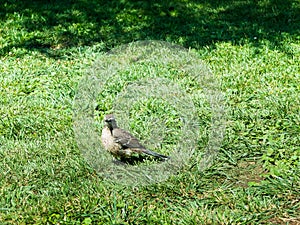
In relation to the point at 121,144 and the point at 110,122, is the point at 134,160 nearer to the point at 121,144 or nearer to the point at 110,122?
the point at 121,144

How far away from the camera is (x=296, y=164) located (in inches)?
178

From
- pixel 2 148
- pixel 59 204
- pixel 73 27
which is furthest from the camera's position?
pixel 73 27

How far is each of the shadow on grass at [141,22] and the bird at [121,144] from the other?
3.43 metres

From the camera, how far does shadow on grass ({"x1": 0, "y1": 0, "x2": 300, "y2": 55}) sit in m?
8.13

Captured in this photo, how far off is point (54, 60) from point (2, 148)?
2.68 meters

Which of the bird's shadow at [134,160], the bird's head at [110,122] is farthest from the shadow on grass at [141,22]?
the bird's shadow at [134,160]

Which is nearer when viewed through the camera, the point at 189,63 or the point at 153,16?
the point at 189,63

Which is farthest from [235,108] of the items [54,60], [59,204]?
[54,60]

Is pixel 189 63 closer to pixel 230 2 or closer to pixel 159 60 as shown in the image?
pixel 159 60

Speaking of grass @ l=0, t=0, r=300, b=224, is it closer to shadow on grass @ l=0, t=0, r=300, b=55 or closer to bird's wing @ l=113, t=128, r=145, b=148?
shadow on grass @ l=0, t=0, r=300, b=55

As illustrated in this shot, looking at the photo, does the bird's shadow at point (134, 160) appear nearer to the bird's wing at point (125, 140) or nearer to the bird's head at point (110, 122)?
the bird's wing at point (125, 140)

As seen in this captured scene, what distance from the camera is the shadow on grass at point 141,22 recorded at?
8127 mm

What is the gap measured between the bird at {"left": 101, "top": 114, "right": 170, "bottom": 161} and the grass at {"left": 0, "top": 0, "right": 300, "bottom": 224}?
0.27m

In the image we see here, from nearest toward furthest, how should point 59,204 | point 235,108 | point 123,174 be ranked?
point 59,204
point 123,174
point 235,108
